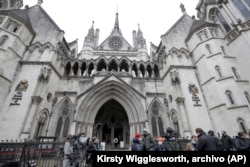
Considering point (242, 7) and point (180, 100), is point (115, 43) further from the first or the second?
point (242, 7)

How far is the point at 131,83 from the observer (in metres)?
16.7

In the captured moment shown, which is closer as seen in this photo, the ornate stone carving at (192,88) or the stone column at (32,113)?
the stone column at (32,113)

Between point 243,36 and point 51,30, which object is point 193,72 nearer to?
point 243,36

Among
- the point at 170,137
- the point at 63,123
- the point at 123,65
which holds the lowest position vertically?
the point at 170,137

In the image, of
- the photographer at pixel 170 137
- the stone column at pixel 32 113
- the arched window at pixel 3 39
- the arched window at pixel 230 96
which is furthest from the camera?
the arched window at pixel 3 39

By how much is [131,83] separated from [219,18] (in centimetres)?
1345

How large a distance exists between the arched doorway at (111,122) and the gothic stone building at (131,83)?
13 centimetres

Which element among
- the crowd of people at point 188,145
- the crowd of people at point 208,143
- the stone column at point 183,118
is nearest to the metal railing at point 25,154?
the crowd of people at point 188,145

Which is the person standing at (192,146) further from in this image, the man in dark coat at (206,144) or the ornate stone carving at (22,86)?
the ornate stone carving at (22,86)

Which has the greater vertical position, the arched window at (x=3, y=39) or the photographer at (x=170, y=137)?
the arched window at (x=3, y=39)

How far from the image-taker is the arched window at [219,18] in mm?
15655

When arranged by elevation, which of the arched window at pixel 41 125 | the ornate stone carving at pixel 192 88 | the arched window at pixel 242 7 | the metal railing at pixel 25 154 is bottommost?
the metal railing at pixel 25 154

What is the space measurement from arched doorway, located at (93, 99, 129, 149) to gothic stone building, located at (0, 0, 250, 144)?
0.44 ft

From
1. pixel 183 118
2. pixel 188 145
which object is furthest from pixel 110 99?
pixel 188 145
